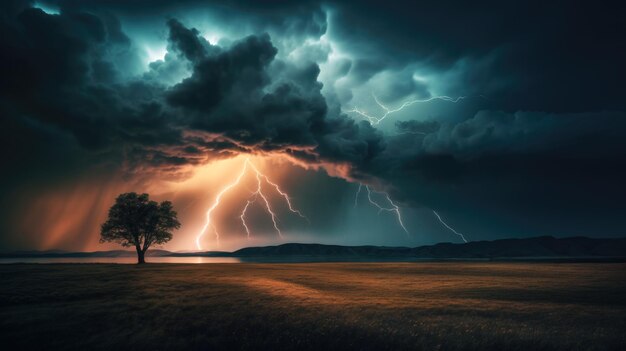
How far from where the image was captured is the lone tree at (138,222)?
6838cm

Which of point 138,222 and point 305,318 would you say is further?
point 138,222

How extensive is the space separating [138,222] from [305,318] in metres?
60.9

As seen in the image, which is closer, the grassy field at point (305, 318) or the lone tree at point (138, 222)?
the grassy field at point (305, 318)

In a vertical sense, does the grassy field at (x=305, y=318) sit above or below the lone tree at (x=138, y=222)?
below

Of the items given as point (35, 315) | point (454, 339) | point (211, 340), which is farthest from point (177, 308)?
point (454, 339)

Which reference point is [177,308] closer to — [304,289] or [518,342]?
[304,289]

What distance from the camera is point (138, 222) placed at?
69.8 metres

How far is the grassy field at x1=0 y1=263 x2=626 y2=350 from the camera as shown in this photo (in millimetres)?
17906

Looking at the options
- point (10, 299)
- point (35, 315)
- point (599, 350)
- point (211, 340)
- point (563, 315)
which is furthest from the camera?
point (10, 299)

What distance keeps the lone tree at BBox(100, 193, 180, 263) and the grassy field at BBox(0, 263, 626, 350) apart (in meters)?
38.7

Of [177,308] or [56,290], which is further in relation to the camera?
[56,290]

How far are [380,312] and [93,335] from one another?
1827 cm

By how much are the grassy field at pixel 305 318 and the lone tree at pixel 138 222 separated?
38.7 metres

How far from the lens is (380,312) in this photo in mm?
21938
